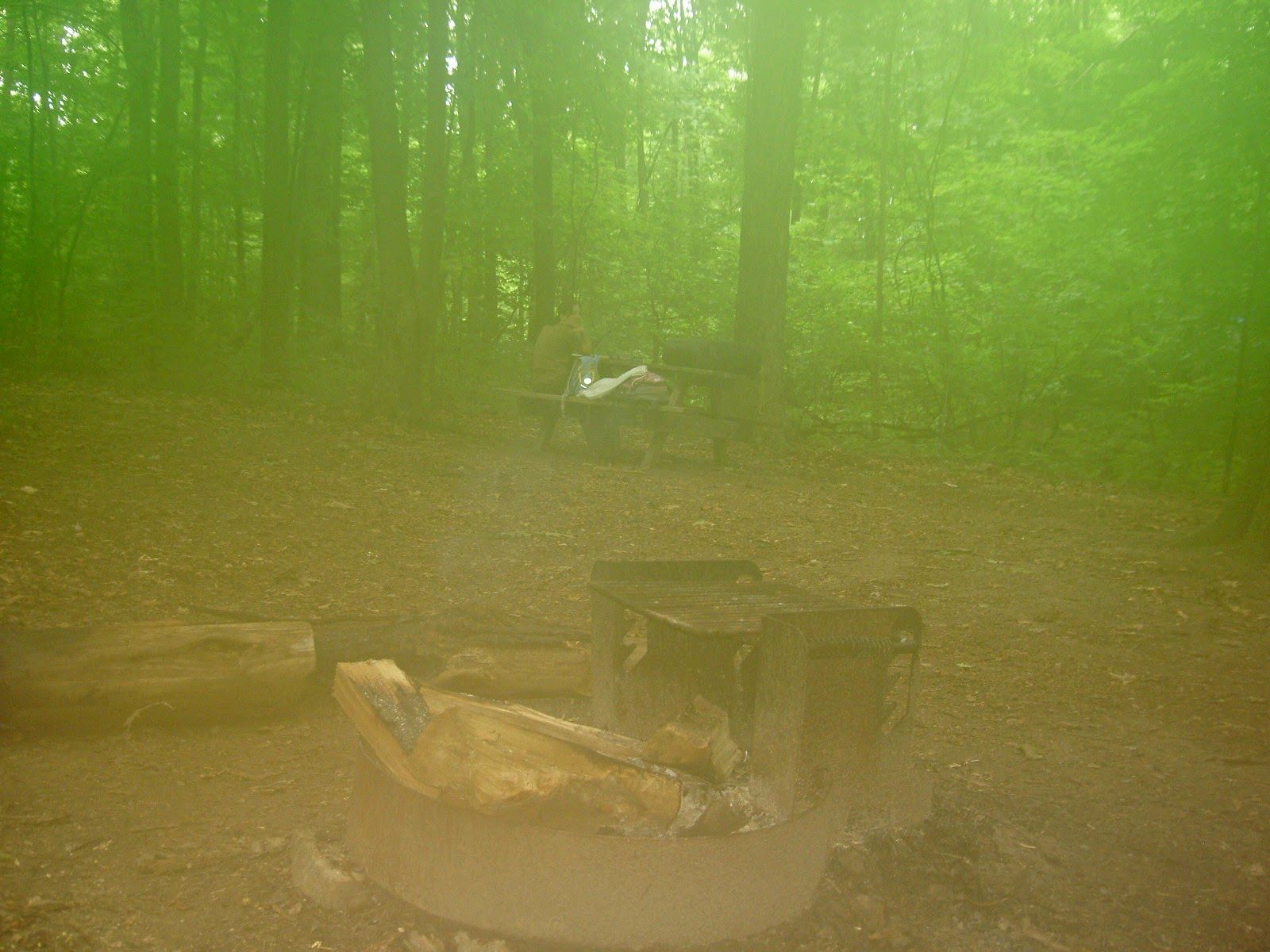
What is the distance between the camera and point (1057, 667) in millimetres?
5070

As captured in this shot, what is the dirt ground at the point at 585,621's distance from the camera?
2.78 m

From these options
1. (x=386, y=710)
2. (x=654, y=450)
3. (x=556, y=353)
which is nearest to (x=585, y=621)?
(x=386, y=710)

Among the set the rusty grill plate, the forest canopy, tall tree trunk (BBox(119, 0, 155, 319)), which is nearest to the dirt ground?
the rusty grill plate

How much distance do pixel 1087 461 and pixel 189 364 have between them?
9366 mm

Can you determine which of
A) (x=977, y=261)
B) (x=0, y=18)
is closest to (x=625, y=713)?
(x=977, y=261)

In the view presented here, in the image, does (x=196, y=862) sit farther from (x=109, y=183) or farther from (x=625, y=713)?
(x=109, y=183)

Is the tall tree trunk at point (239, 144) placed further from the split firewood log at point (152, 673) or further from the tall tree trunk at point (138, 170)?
the split firewood log at point (152, 673)

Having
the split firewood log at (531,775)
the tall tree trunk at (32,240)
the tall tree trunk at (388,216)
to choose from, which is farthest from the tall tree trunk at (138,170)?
the split firewood log at (531,775)

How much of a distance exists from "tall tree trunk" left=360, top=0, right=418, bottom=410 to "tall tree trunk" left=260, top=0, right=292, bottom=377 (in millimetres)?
2609

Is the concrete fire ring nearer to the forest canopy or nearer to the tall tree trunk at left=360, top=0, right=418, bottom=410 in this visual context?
the forest canopy

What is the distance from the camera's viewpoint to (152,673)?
3.79 metres

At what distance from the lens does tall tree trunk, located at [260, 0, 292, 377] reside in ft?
42.2

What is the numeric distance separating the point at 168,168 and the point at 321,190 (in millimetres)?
2659

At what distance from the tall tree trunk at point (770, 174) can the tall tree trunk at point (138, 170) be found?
6444 mm
